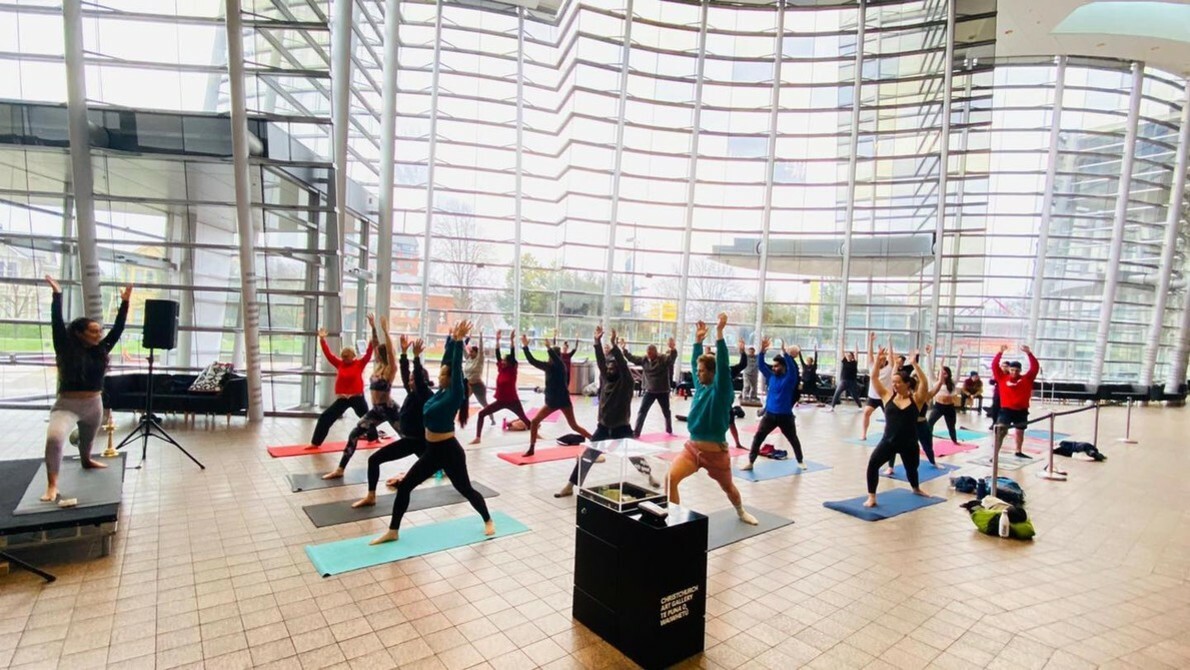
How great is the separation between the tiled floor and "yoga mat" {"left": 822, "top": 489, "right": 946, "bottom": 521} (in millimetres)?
144

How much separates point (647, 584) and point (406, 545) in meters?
2.39

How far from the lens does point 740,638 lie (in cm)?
338

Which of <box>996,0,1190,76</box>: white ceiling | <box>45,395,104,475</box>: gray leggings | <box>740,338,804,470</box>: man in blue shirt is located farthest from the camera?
<box>996,0,1190,76</box>: white ceiling

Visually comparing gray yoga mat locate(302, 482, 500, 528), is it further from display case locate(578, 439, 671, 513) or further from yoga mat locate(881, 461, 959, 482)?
yoga mat locate(881, 461, 959, 482)

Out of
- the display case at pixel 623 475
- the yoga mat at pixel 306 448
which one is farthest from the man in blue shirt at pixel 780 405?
the yoga mat at pixel 306 448

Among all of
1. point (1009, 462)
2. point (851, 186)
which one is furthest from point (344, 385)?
point (851, 186)

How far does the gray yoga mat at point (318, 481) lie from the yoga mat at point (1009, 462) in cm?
884

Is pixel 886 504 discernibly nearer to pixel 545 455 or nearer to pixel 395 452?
pixel 545 455

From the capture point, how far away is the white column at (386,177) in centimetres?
1345

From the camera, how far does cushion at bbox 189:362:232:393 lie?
9641 millimetres

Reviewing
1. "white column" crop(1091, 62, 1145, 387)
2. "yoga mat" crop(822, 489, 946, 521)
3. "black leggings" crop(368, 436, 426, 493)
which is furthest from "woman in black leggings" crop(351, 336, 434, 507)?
"white column" crop(1091, 62, 1145, 387)

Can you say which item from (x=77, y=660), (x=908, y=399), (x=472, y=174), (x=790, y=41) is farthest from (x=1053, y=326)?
(x=77, y=660)

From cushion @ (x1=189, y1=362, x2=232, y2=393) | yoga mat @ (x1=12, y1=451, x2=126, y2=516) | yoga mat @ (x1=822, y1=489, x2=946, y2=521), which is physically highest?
cushion @ (x1=189, y1=362, x2=232, y2=393)

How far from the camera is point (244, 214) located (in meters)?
9.69
